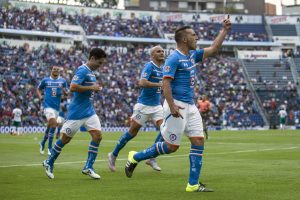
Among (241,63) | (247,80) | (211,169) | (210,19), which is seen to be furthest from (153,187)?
(210,19)

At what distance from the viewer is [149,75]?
15883 mm

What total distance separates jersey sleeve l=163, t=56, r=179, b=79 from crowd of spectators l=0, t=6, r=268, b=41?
6325 cm

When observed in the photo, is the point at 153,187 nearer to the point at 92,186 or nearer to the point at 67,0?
the point at 92,186

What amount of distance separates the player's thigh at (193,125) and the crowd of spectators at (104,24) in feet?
208

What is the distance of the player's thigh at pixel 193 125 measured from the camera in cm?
1152

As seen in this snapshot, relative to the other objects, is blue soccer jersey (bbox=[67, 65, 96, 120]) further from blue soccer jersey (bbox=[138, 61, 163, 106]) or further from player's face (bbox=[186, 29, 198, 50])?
player's face (bbox=[186, 29, 198, 50])

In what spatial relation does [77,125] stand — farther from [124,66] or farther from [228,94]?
[228,94]

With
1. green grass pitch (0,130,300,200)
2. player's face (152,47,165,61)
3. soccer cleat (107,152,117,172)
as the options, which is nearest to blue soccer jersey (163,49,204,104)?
green grass pitch (0,130,300,200)

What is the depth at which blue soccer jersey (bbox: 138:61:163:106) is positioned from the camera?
15.9 metres

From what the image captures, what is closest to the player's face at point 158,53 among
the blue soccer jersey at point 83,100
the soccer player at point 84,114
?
the soccer player at point 84,114

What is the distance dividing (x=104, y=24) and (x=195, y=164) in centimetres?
7426

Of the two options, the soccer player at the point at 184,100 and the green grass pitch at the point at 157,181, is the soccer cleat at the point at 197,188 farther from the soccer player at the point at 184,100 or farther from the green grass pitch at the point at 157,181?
the green grass pitch at the point at 157,181

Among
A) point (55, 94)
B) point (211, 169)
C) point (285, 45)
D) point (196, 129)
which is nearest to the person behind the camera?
point (196, 129)

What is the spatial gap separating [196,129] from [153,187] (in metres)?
1.47
